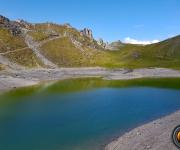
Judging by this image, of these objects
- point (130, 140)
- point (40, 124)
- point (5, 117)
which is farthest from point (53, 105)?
point (130, 140)

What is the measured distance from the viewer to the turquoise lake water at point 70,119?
145 feet

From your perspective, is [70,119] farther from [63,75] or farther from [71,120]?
[63,75]

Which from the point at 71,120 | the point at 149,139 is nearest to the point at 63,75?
the point at 71,120

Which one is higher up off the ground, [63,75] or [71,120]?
[63,75]

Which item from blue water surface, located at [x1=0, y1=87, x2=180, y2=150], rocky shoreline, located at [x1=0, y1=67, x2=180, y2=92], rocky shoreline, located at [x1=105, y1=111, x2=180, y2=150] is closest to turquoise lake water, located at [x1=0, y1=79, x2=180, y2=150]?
blue water surface, located at [x1=0, y1=87, x2=180, y2=150]

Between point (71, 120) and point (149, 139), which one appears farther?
Result: point (71, 120)

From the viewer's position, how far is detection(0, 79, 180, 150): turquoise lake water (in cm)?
4416

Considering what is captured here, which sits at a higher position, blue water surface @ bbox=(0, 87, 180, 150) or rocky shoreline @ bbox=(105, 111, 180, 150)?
rocky shoreline @ bbox=(105, 111, 180, 150)

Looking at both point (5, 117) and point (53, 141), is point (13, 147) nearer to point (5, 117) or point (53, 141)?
point (53, 141)

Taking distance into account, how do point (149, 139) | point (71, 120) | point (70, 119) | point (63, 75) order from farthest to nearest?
point (63, 75) < point (70, 119) < point (71, 120) < point (149, 139)

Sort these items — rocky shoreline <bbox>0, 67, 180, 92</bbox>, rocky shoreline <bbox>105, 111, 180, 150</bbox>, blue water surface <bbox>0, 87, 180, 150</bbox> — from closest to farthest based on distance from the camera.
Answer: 1. rocky shoreline <bbox>105, 111, 180, 150</bbox>
2. blue water surface <bbox>0, 87, 180, 150</bbox>
3. rocky shoreline <bbox>0, 67, 180, 92</bbox>

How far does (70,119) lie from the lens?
59438 mm

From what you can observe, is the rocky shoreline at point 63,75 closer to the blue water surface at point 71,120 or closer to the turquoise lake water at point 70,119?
the turquoise lake water at point 70,119

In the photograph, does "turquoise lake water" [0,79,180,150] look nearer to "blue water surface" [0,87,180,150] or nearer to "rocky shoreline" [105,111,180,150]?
"blue water surface" [0,87,180,150]
